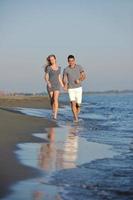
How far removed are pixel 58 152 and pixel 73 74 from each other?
675 centimetres

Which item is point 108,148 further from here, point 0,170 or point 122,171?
point 0,170

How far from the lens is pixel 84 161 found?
21.5 ft

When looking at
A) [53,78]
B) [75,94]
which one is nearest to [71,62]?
[53,78]

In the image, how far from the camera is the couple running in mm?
13742

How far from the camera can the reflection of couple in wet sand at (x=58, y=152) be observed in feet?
20.1

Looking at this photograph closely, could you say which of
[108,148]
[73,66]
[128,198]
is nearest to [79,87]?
[73,66]

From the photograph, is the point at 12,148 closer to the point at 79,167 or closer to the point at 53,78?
the point at 79,167

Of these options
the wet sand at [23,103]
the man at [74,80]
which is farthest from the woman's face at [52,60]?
the wet sand at [23,103]

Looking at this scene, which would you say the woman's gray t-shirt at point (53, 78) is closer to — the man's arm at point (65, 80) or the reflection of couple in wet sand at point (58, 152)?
the man's arm at point (65, 80)

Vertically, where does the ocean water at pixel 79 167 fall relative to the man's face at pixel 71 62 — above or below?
below

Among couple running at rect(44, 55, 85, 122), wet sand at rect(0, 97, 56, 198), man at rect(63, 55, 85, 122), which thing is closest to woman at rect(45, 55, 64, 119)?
couple running at rect(44, 55, 85, 122)

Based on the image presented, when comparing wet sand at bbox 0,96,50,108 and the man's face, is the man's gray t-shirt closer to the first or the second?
the man's face

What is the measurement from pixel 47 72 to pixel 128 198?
964 cm

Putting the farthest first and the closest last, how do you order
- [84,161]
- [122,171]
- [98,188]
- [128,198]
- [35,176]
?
[84,161]
[122,171]
[35,176]
[98,188]
[128,198]
